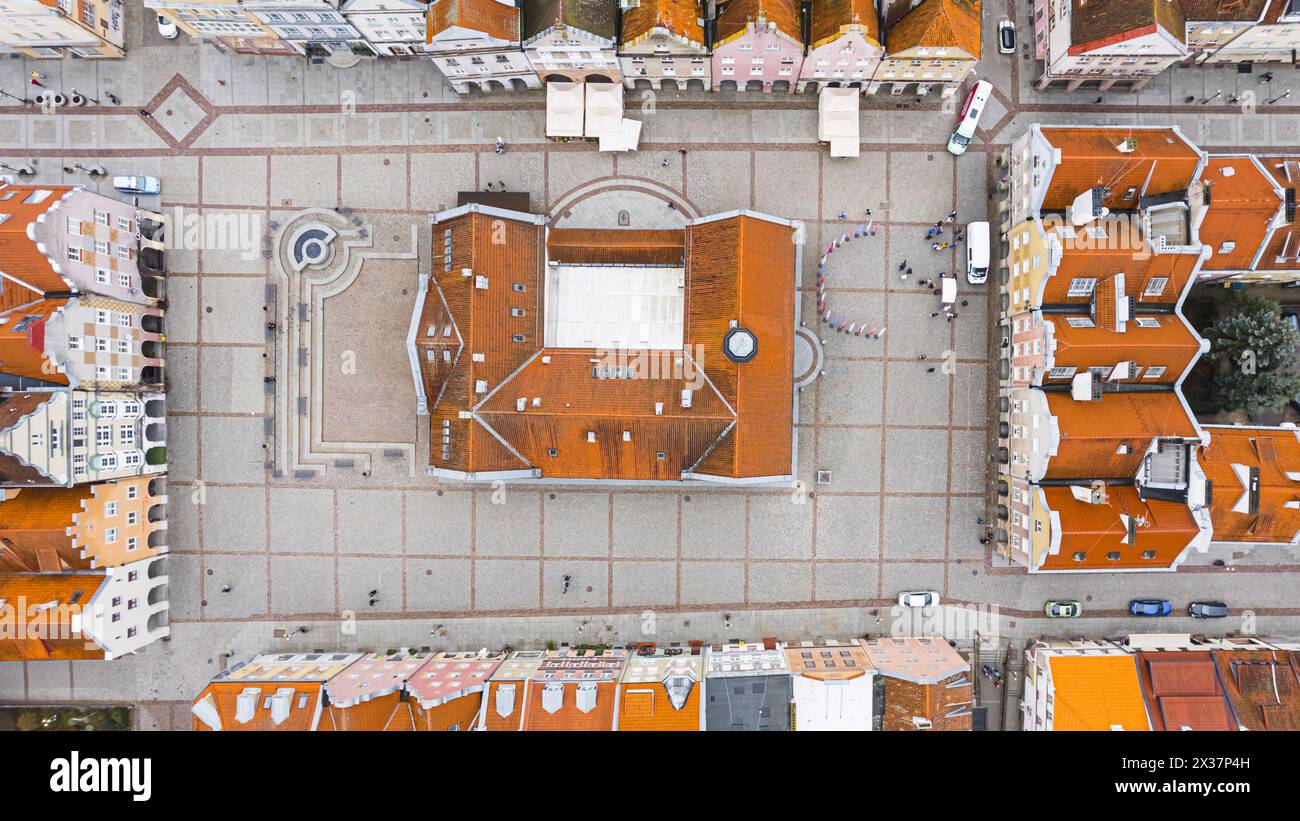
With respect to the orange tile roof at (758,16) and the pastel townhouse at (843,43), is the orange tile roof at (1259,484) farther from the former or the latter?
the orange tile roof at (758,16)

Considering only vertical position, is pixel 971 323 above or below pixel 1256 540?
above

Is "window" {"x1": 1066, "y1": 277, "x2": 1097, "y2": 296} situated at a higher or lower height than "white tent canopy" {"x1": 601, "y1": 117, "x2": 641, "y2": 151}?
lower

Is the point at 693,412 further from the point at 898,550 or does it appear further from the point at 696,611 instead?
the point at 898,550

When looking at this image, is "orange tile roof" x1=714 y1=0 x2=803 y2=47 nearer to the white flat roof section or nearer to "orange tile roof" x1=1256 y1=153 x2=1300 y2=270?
the white flat roof section

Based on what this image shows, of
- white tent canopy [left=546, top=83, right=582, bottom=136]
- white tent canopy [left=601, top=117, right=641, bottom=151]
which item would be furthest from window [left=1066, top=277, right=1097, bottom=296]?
white tent canopy [left=546, top=83, right=582, bottom=136]

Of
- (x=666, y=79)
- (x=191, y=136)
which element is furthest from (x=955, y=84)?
(x=191, y=136)
